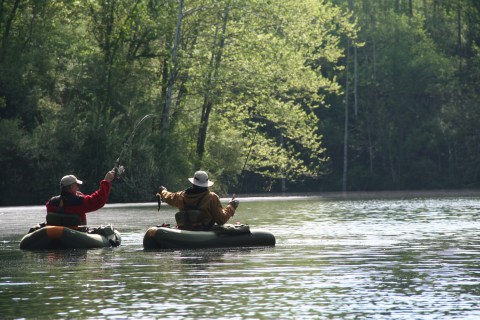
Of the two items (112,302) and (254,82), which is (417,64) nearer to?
(254,82)

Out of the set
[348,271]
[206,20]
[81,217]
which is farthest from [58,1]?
[348,271]

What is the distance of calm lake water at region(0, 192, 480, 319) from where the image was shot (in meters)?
13.3

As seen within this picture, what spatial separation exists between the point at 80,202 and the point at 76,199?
0.32 feet

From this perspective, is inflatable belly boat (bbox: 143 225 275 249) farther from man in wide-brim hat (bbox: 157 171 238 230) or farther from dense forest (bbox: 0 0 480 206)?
dense forest (bbox: 0 0 480 206)

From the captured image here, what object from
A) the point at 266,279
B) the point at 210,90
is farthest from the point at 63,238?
the point at 210,90

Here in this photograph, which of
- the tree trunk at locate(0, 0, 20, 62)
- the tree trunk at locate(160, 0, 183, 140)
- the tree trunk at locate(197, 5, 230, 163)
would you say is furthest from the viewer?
the tree trunk at locate(197, 5, 230, 163)

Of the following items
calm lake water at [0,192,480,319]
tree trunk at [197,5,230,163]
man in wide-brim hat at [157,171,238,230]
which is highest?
tree trunk at [197,5,230,163]

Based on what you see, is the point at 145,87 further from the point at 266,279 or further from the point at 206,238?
the point at 266,279

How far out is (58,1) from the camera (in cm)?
5238

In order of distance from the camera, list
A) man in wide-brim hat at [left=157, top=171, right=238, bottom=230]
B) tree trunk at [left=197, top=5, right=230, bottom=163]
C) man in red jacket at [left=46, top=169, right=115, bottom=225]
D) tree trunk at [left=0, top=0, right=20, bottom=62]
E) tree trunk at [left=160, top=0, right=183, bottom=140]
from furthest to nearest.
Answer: tree trunk at [left=197, top=5, right=230, bottom=163] → tree trunk at [left=160, top=0, right=183, bottom=140] → tree trunk at [left=0, top=0, right=20, bottom=62] → man in red jacket at [left=46, top=169, right=115, bottom=225] → man in wide-brim hat at [left=157, top=171, right=238, bottom=230]

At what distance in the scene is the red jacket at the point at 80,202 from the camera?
73.5ft

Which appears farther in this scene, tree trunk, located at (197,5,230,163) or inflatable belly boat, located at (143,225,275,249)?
tree trunk, located at (197,5,230,163)

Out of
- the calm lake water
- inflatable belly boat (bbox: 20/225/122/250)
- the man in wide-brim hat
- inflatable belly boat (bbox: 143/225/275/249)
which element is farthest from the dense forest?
the calm lake water

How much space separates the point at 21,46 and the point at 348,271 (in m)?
35.1
